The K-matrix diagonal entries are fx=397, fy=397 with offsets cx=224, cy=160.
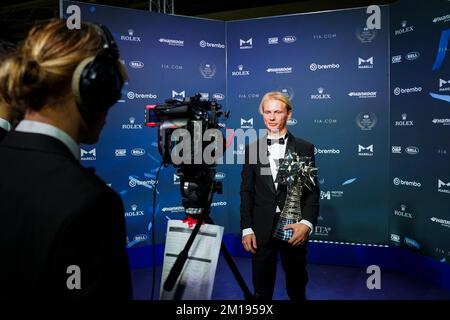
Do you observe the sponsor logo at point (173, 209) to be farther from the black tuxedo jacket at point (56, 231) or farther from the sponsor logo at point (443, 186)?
the black tuxedo jacket at point (56, 231)

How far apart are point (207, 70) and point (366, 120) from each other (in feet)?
5.92

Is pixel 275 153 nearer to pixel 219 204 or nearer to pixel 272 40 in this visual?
pixel 219 204

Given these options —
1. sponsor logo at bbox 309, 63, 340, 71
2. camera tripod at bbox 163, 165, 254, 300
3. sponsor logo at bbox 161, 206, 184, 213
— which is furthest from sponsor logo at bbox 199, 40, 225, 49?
camera tripod at bbox 163, 165, 254, 300

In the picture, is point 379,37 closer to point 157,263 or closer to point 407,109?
point 407,109

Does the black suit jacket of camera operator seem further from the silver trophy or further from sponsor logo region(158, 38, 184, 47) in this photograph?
sponsor logo region(158, 38, 184, 47)

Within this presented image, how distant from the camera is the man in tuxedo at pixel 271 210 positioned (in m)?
2.42

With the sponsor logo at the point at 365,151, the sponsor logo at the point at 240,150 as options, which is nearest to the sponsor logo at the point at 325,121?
the sponsor logo at the point at 365,151

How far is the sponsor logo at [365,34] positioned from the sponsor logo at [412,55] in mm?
415

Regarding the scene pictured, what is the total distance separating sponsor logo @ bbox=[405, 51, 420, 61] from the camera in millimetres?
3682

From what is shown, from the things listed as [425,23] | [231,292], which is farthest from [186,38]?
[231,292]

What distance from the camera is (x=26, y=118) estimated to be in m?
0.89

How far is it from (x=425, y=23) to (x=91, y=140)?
358cm

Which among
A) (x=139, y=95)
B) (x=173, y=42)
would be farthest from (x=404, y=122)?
(x=139, y=95)

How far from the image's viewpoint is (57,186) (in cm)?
77
